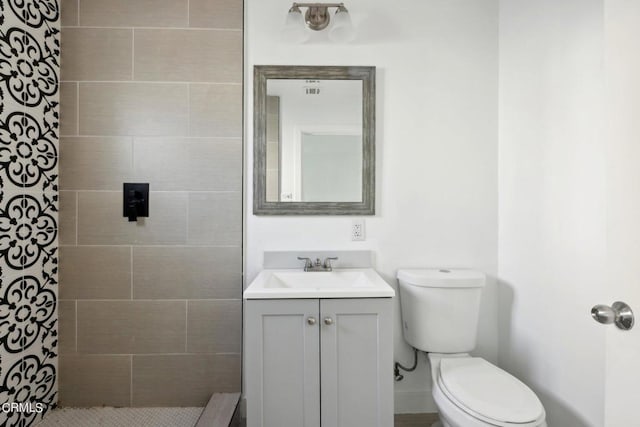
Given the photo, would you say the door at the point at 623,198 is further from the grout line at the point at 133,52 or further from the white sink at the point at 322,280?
the grout line at the point at 133,52

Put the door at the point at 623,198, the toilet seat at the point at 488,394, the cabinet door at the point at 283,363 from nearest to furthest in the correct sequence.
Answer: the door at the point at 623,198, the toilet seat at the point at 488,394, the cabinet door at the point at 283,363

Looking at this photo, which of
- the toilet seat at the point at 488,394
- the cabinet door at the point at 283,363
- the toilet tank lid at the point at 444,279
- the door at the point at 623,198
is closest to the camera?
the door at the point at 623,198

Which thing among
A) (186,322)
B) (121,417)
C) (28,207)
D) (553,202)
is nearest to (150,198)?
(28,207)

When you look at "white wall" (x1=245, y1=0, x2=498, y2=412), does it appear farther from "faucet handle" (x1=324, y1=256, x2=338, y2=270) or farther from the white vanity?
the white vanity

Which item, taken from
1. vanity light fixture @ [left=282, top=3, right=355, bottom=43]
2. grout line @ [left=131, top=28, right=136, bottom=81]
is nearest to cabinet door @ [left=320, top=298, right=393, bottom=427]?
vanity light fixture @ [left=282, top=3, right=355, bottom=43]

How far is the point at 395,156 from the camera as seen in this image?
5.48 ft

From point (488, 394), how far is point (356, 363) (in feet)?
1.68

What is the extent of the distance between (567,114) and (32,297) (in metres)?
2.52

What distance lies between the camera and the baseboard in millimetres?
1651

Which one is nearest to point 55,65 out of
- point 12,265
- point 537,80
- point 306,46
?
point 12,265

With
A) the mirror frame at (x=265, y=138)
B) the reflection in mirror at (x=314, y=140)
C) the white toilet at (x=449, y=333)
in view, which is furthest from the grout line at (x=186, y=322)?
the white toilet at (x=449, y=333)

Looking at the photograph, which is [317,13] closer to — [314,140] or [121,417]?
[314,140]

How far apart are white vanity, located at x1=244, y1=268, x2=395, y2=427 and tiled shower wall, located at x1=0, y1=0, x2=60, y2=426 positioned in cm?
111

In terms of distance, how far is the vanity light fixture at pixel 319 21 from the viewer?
59.9 inches
